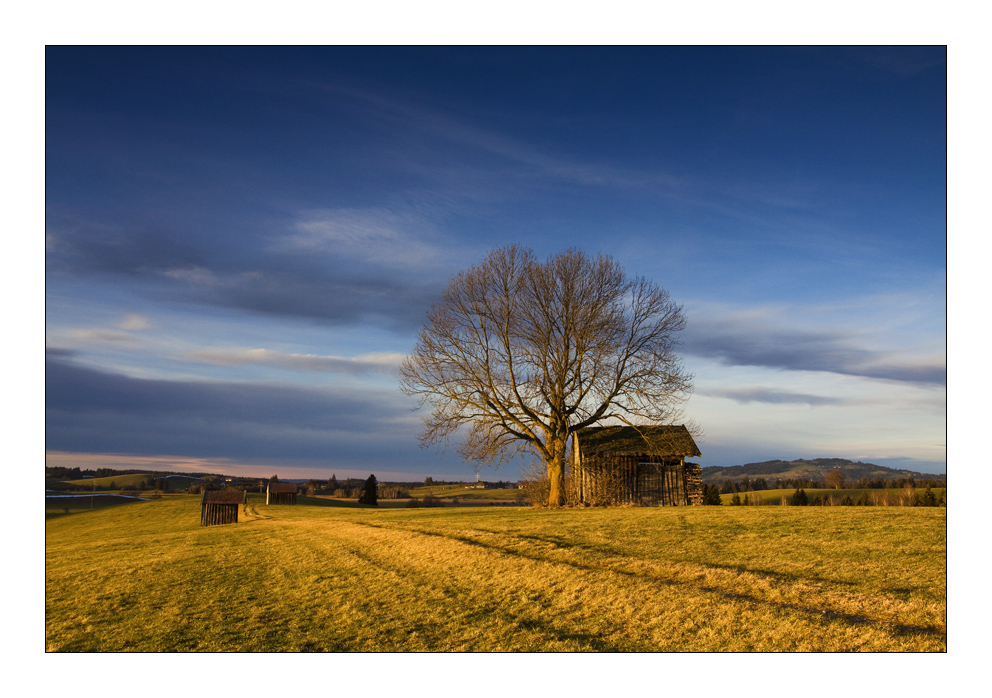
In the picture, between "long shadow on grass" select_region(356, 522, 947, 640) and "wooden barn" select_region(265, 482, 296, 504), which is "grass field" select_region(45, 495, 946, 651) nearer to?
"long shadow on grass" select_region(356, 522, 947, 640)

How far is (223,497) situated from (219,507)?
537 millimetres

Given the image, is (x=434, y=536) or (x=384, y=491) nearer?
(x=434, y=536)

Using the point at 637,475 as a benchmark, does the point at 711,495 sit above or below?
below

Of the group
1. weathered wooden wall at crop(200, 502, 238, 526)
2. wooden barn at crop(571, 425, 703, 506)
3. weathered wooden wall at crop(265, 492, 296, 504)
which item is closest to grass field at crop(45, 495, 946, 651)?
wooden barn at crop(571, 425, 703, 506)

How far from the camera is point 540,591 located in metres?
9.19

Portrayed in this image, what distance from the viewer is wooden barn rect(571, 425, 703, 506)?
28.4 metres

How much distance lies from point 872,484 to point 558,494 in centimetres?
1595

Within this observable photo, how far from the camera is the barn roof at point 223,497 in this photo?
1249 inches

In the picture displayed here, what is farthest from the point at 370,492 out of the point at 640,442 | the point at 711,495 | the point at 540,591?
the point at 540,591

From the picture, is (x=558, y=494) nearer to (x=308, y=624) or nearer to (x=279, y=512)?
(x=279, y=512)

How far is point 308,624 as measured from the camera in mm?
8492

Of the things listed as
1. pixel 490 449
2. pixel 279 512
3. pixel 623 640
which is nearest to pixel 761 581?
pixel 623 640

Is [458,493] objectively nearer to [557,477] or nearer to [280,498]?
[280,498]

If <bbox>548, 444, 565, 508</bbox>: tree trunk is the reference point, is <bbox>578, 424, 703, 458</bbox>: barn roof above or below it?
above
